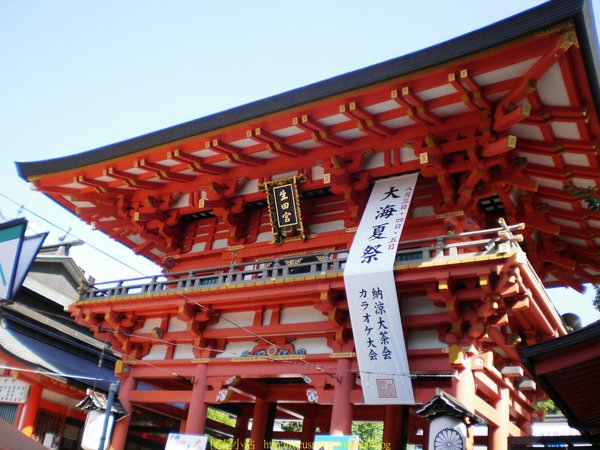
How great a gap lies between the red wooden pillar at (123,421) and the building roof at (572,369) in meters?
8.81

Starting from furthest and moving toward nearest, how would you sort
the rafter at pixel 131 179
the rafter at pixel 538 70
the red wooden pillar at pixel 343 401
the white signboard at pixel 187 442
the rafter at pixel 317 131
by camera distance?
1. the rafter at pixel 131 179
2. the rafter at pixel 317 131
3. the white signboard at pixel 187 442
4. the red wooden pillar at pixel 343 401
5. the rafter at pixel 538 70

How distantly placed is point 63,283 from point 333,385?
1439 cm

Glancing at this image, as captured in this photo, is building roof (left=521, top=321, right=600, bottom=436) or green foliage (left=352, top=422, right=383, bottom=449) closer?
building roof (left=521, top=321, right=600, bottom=436)

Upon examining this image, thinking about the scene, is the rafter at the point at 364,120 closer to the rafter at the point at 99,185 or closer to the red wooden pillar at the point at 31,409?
the rafter at the point at 99,185

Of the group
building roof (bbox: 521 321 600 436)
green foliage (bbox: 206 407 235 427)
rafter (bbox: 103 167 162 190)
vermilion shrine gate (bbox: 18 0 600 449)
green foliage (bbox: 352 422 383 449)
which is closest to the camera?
building roof (bbox: 521 321 600 436)

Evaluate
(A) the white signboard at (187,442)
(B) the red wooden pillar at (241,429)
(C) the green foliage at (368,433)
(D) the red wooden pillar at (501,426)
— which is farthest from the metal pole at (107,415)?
(C) the green foliage at (368,433)

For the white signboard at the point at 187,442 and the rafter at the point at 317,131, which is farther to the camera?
the rafter at the point at 317,131

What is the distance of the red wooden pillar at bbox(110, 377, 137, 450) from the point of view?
1250cm

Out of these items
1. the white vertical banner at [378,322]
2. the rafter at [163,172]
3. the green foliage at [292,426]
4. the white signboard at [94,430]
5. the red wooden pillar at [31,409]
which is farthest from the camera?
the green foliage at [292,426]

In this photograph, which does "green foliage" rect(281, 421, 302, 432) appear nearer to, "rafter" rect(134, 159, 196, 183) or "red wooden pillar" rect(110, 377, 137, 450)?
"red wooden pillar" rect(110, 377, 137, 450)

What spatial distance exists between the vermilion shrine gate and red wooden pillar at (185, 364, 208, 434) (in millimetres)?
32

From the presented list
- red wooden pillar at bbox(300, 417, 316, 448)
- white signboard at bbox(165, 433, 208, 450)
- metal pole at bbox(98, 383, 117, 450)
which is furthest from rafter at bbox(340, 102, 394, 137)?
red wooden pillar at bbox(300, 417, 316, 448)

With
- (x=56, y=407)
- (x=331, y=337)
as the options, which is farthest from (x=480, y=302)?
(x=56, y=407)

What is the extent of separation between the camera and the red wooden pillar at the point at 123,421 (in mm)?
12500
